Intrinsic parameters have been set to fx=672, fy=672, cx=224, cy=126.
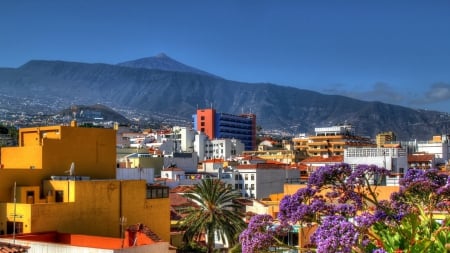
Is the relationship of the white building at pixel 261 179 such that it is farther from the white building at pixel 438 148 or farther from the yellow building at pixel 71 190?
the yellow building at pixel 71 190

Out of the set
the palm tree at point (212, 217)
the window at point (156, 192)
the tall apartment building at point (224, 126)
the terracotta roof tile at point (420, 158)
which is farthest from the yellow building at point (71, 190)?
the tall apartment building at point (224, 126)

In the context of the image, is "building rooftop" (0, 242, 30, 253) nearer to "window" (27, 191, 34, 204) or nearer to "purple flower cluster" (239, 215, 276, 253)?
"window" (27, 191, 34, 204)

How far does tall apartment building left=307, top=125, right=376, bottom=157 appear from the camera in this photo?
129 m

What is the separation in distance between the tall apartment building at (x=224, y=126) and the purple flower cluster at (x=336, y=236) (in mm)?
149677

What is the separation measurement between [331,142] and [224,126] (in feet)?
133

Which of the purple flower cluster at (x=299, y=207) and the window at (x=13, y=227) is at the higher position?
the purple flower cluster at (x=299, y=207)

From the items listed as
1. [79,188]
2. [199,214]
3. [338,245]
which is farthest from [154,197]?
[338,245]

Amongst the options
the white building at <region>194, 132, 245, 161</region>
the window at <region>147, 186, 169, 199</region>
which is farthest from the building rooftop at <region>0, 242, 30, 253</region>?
the white building at <region>194, 132, 245, 161</region>

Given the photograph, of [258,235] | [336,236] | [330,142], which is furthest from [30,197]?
[330,142]

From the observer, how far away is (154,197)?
33094 millimetres

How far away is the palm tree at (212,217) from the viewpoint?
109 ft

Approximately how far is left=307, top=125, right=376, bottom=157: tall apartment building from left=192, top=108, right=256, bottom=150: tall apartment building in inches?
1286

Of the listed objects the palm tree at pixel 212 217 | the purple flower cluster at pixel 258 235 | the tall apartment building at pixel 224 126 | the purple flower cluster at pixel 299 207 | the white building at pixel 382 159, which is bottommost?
the palm tree at pixel 212 217

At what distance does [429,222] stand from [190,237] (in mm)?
22865
